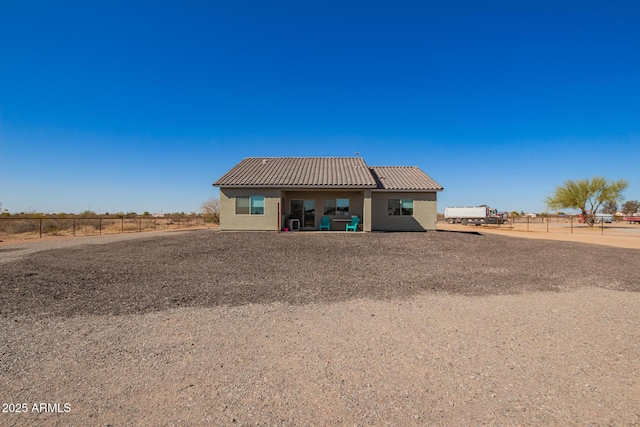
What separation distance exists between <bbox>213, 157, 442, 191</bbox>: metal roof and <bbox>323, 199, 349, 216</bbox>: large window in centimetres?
155

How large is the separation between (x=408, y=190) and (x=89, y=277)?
17072 millimetres

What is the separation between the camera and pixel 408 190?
20.1m

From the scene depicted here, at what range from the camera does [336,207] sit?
805 inches

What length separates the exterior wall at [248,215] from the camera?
18844mm

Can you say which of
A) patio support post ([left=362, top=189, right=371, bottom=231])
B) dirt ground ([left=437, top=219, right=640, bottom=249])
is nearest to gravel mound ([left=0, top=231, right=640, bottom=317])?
patio support post ([left=362, top=189, right=371, bottom=231])

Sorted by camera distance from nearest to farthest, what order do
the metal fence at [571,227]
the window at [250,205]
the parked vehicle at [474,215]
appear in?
the window at [250,205]
the metal fence at [571,227]
the parked vehicle at [474,215]

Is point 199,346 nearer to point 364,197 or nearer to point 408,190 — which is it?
point 364,197

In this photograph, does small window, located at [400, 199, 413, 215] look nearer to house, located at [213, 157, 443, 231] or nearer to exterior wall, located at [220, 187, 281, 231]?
house, located at [213, 157, 443, 231]

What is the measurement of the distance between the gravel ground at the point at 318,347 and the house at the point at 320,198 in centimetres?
970

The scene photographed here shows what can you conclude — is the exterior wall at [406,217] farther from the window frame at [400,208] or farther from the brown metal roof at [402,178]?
the brown metal roof at [402,178]

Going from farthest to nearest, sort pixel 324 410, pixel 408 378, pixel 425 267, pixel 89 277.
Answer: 1. pixel 425 267
2. pixel 89 277
3. pixel 408 378
4. pixel 324 410

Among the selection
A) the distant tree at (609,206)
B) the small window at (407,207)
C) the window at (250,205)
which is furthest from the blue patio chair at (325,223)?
the distant tree at (609,206)

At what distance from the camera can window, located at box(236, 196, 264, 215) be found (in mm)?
18969

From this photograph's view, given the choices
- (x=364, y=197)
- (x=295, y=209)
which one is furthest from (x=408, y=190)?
(x=295, y=209)
